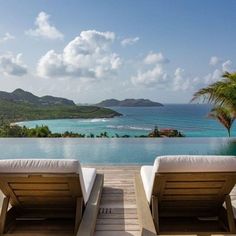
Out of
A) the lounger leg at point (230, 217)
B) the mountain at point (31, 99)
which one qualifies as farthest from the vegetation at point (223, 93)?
the mountain at point (31, 99)

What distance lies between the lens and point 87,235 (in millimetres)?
2279

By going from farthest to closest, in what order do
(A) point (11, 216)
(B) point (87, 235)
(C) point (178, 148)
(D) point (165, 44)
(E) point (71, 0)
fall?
(D) point (165, 44) < (E) point (71, 0) < (C) point (178, 148) < (A) point (11, 216) < (B) point (87, 235)

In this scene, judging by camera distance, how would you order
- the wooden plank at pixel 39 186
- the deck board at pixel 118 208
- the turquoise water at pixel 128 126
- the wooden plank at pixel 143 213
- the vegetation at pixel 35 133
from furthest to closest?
1. the turquoise water at pixel 128 126
2. the vegetation at pixel 35 133
3. the deck board at pixel 118 208
4. the wooden plank at pixel 39 186
5. the wooden plank at pixel 143 213

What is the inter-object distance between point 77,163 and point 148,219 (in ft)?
2.29

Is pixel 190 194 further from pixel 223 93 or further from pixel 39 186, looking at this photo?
pixel 223 93

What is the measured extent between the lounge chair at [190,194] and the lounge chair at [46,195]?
49cm

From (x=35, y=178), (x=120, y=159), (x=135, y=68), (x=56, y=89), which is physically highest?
(x=135, y=68)

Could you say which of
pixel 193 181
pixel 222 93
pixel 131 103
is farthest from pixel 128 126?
pixel 193 181

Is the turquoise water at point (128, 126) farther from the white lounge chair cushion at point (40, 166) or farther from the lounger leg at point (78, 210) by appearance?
the white lounge chair cushion at point (40, 166)

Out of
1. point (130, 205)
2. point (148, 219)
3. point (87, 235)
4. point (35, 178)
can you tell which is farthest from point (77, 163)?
point (130, 205)

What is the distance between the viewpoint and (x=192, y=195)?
104 inches

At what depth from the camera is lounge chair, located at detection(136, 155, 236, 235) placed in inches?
96.6

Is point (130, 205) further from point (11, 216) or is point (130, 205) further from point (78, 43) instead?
point (78, 43)

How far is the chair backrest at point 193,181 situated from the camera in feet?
8.04
